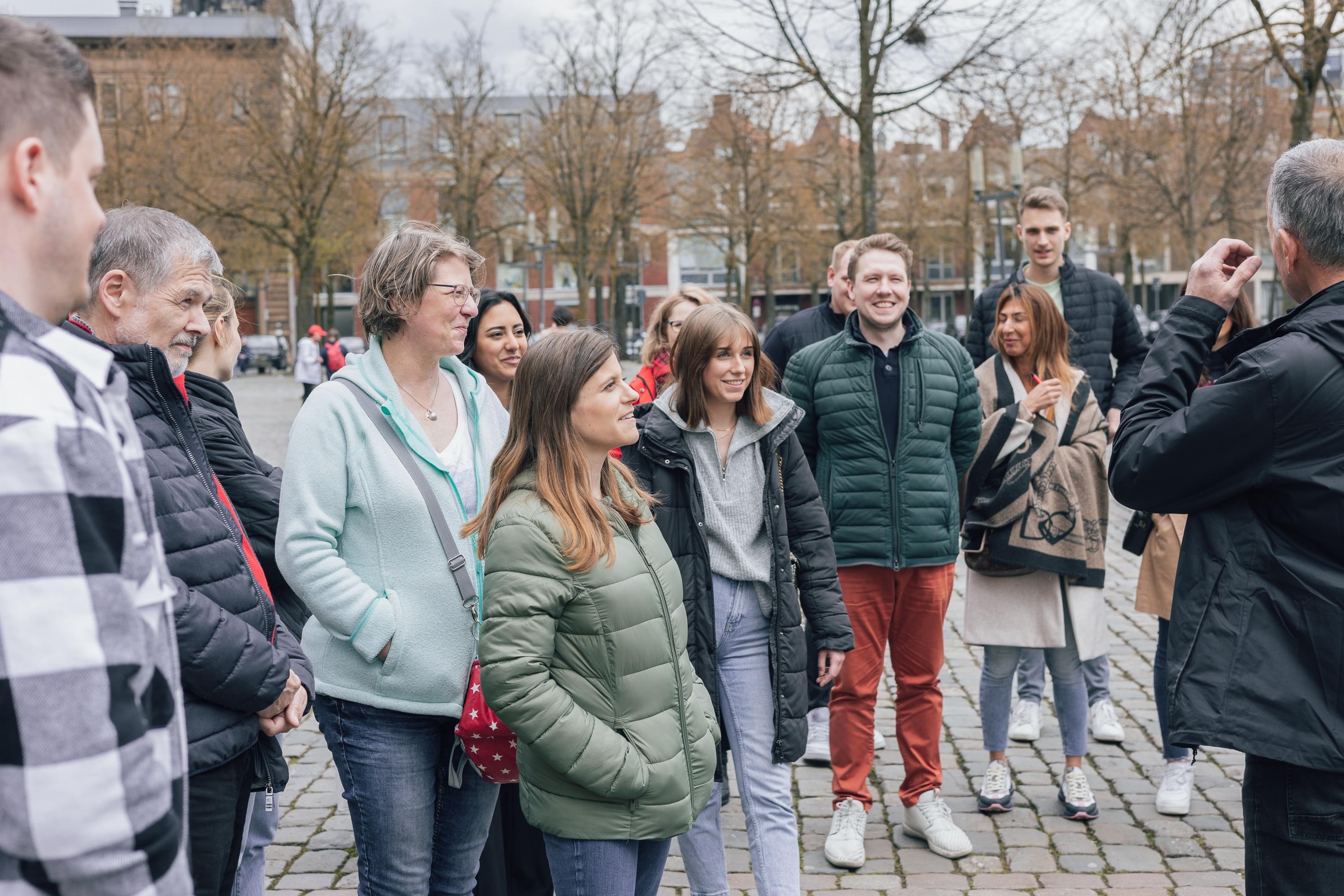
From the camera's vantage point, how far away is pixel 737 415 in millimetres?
4094

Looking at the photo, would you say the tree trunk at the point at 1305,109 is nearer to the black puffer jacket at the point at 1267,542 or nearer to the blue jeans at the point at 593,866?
the black puffer jacket at the point at 1267,542

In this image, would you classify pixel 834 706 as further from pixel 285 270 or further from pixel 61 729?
pixel 285 270

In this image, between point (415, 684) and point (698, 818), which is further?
point (698, 818)

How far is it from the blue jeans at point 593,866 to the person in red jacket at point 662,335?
315 cm

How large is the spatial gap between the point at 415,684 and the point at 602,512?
66cm

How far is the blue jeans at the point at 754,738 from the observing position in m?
3.85

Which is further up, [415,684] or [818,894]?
[415,684]

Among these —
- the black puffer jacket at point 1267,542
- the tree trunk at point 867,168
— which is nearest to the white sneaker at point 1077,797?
the black puffer jacket at point 1267,542

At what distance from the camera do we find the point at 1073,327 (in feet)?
19.7

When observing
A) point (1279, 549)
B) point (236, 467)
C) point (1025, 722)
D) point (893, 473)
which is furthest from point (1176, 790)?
point (236, 467)

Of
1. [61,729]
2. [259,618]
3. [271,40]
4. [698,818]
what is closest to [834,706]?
[698,818]

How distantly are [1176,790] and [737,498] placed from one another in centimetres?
244

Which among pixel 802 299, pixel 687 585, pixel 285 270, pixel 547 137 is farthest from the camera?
pixel 802 299

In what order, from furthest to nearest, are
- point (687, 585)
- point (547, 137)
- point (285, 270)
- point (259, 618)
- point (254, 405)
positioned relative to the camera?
point (285, 270) → point (547, 137) → point (254, 405) → point (687, 585) → point (259, 618)
